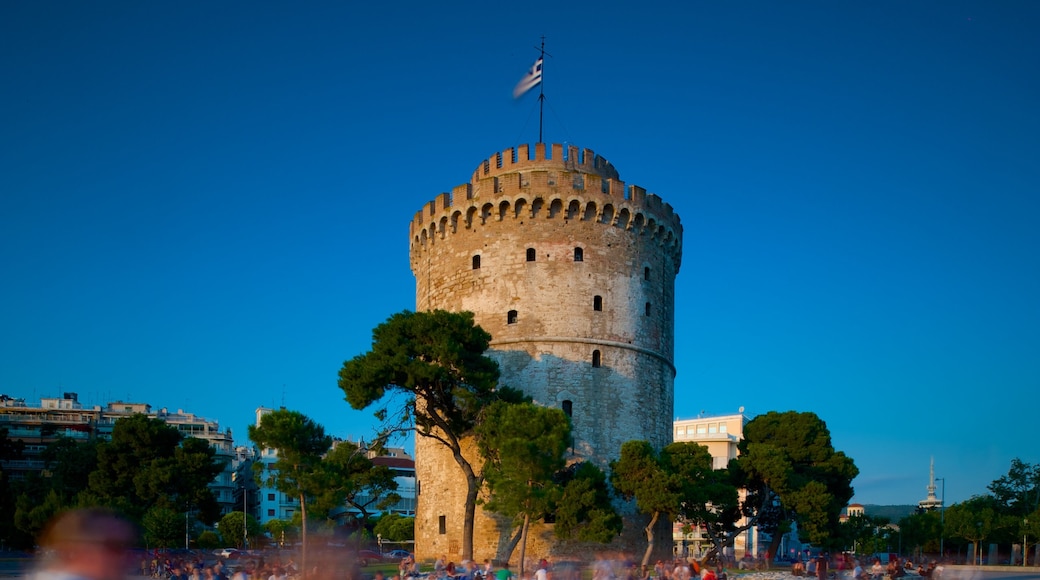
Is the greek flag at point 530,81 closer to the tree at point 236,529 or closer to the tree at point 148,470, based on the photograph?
the tree at point 148,470

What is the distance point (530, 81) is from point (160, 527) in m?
22.8

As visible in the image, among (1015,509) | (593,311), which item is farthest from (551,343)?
(1015,509)

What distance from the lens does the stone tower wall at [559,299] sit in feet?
101

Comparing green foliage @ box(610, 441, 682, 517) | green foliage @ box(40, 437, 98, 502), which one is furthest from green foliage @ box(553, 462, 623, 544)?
green foliage @ box(40, 437, 98, 502)

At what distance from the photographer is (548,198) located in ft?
103

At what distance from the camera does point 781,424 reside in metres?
37.0

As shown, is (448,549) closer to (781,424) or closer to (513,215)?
(513,215)

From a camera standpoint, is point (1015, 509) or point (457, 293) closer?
point (457, 293)

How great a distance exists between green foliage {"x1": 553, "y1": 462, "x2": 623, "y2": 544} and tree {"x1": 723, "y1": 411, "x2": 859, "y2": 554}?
6.25 metres

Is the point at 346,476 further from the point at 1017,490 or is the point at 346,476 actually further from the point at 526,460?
the point at 1017,490

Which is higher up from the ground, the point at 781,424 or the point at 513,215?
the point at 513,215

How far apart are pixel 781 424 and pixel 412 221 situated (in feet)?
53.5

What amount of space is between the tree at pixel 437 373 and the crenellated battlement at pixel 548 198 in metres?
5.40

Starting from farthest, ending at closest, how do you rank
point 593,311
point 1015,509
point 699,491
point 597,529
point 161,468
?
point 1015,509 < point 161,468 < point 593,311 < point 699,491 < point 597,529
